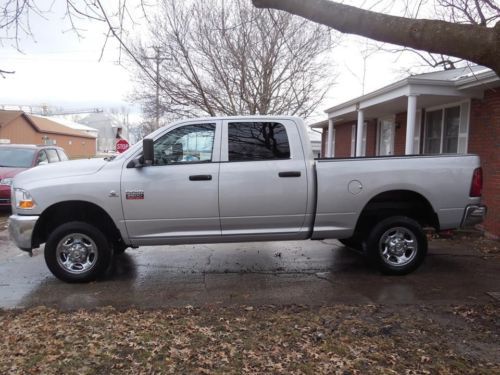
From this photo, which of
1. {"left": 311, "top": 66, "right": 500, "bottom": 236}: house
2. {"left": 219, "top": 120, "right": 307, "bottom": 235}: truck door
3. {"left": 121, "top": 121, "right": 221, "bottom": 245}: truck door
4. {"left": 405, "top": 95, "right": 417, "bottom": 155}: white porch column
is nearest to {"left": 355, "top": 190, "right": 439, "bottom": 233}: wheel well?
{"left": 219, "top": 120, "right": 307, "bottom": 235}: truck door

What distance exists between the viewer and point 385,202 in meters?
6.05

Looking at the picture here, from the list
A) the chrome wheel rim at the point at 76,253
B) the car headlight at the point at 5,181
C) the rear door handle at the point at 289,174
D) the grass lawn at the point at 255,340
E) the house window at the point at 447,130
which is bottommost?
the grass lawn at the point at 255,340

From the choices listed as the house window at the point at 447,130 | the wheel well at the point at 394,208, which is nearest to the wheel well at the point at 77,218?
the wheel well at the point at 394,208

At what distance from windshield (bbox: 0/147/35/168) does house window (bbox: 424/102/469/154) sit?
34.2ft

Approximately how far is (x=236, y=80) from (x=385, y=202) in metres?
12.8

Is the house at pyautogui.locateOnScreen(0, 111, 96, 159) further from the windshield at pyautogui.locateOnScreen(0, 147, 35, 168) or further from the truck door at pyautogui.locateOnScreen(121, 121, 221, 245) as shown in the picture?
the truck door at pyautogui.locateOnScreen(121, 121, 221, 245)

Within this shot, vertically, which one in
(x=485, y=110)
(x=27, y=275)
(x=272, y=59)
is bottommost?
(x=27, y=275)

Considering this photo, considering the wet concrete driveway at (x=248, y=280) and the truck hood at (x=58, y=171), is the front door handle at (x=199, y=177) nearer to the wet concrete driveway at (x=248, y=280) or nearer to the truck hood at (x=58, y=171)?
the truck hood at (x=58, y=171)

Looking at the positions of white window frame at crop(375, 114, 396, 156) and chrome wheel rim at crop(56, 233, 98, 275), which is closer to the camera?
chrome wheel rim at crop(56, 233, 98, 275)

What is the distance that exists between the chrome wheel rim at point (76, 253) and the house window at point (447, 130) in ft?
25.5

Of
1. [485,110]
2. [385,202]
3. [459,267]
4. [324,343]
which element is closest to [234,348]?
[324,343]

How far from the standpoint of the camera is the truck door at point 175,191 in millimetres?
5500

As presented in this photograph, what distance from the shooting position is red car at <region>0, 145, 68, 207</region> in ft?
36.8

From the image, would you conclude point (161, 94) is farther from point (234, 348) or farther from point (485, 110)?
point (234, 348)
